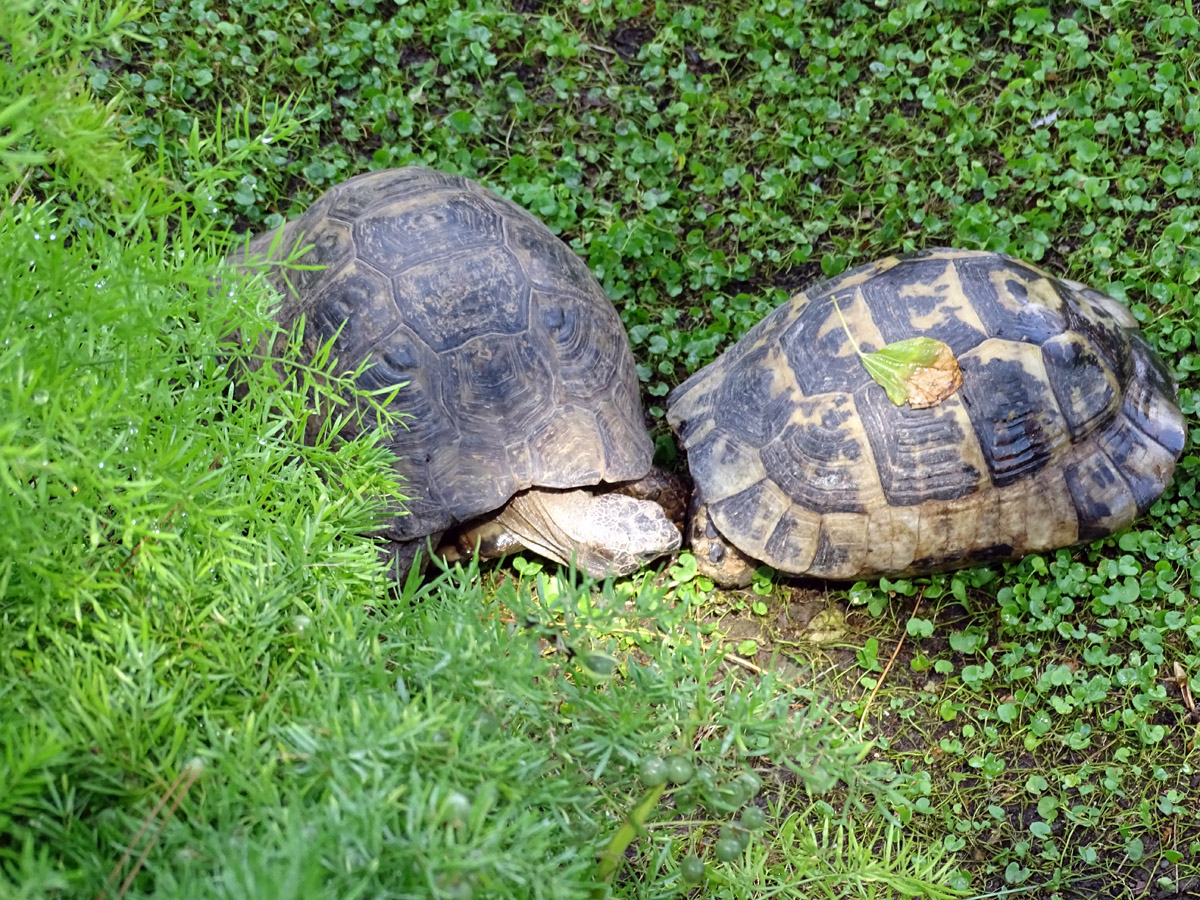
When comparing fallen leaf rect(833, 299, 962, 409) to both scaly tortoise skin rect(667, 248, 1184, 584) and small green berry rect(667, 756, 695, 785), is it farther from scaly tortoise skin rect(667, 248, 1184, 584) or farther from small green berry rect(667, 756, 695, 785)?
small green berry rect(667, 756, 695, 785)

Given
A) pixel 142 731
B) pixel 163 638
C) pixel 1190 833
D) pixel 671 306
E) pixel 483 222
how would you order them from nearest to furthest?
1. pixel 142 731
2. pixel 163 638
3. pixel 1190 833
4. pixel 483 222
5. pixel 671 306

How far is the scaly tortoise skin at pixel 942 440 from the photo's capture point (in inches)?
126

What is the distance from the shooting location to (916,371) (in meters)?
3.21

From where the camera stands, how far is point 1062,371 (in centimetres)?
323

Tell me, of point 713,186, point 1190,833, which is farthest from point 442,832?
point 713,186

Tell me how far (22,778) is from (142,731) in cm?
21

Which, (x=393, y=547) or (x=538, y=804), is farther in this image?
(x=393, y=547)

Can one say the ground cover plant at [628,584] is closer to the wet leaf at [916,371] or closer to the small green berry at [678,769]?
the small green berry at [678,769]

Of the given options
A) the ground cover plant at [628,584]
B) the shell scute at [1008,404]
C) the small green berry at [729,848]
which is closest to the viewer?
the ground cover plant at [628,584]

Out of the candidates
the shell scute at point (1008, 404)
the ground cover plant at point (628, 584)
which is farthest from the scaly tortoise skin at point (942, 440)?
the ground cover plant at point (628, 584)

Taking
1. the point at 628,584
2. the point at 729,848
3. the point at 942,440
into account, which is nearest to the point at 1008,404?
the point at 942,440

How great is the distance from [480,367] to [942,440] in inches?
60.3

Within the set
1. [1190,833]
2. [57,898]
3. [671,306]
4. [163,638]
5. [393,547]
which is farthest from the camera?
[671,306]

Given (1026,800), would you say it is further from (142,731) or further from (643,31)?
(643,31)
